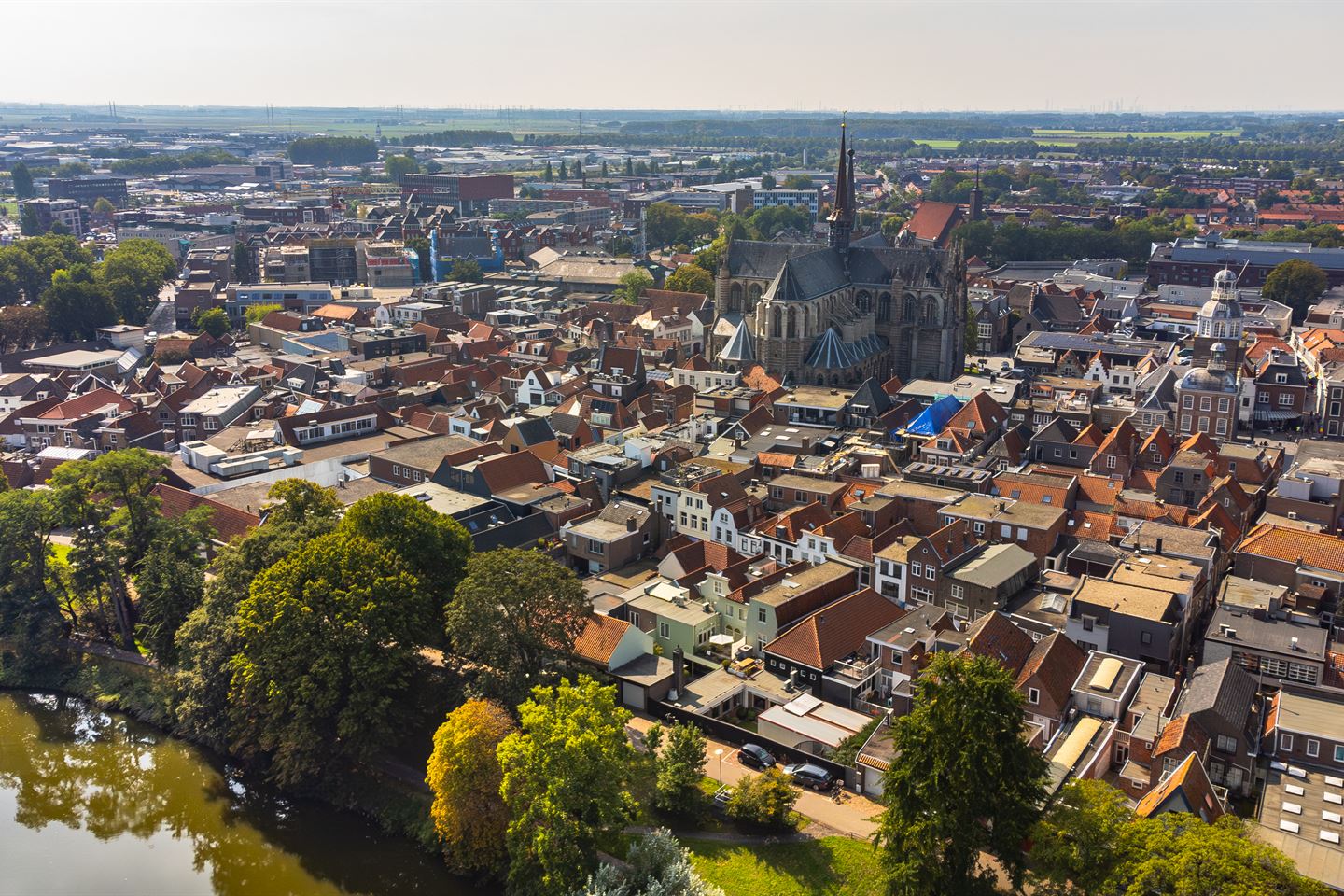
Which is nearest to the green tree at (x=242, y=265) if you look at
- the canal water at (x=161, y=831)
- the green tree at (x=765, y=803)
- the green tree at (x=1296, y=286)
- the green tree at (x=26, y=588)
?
the green tree at (x=26, y=588)

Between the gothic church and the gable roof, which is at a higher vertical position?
the gothic church

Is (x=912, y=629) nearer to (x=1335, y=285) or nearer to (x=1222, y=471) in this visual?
(x=1222, y=471)

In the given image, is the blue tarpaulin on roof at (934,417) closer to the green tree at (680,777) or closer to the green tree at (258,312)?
the green tree at (680,777)

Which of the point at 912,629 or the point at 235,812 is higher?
the point at 912,629

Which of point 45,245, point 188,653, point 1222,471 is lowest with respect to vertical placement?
point 188,653

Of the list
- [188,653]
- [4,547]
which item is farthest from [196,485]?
[188,653]

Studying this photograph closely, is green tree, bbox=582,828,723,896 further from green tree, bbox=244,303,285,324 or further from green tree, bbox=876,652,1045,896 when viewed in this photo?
green tree, bbox=244,303,285,324

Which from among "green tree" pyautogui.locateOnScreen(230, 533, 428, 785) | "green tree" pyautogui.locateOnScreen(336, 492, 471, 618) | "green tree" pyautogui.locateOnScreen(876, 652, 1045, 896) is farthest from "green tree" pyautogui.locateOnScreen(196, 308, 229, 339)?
"green tree" pyautogui.locateOnScreen(876, 652, 1045, 896)
